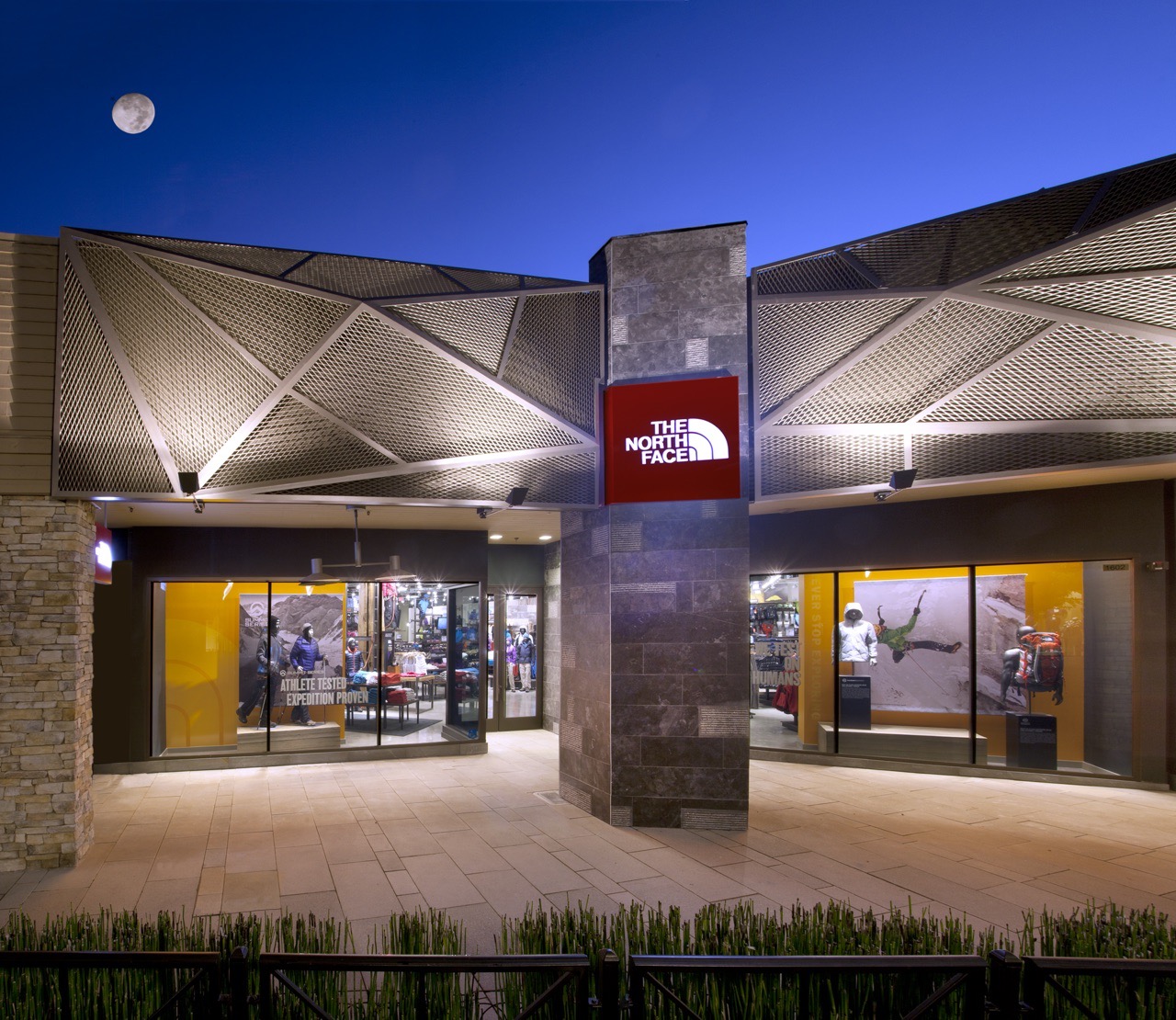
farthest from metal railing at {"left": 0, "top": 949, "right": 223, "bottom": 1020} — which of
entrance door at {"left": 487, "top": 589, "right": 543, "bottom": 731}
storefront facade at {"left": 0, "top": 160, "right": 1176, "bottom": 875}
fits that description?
entrance door at {"left": 487, "top": 589, "right": 543, "bottom": 731}

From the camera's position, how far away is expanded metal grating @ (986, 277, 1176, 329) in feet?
21.2

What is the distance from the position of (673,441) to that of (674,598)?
1.57 m

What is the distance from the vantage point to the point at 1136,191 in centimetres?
627

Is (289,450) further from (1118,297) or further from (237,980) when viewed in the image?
(1118,297)

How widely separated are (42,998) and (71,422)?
4.78m

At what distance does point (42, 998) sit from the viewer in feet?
11.2

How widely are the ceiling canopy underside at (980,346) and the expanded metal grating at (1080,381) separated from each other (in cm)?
1

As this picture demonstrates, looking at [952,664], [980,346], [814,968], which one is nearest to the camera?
[814,968]

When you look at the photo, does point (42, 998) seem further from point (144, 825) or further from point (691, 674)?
point (691, 674)

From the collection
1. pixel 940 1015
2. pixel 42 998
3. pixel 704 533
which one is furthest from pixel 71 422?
pixel 940 1015

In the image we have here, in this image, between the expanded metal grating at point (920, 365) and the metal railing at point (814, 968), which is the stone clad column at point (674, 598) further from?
the metal railing at point (814, 968)

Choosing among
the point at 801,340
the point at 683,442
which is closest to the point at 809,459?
the point at 801,340

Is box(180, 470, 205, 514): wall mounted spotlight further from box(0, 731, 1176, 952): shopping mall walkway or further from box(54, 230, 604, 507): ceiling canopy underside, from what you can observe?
box(0, 731, 1176, 952): shopping mall walkway

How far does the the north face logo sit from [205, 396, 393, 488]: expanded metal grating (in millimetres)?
2852
